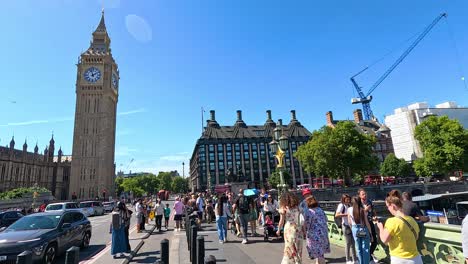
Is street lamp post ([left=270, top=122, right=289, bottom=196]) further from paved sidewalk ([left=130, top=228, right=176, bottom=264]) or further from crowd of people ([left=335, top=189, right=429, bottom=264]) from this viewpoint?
crowd of people ([left=335, top=189, right=429, bottom=264])

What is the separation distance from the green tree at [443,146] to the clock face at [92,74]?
79094 millimetres

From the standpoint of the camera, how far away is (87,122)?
78812mm

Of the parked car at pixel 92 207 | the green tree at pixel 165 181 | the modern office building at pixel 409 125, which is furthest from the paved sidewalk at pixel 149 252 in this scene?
the green tree at pixel 165 181

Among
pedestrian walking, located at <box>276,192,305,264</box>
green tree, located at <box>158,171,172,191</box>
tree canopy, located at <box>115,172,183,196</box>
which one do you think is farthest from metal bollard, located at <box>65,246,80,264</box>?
green tree, located at <box>158,171,172,191</box>

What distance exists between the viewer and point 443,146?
41094 mm

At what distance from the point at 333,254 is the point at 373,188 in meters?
43.2

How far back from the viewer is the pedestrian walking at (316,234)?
604 centimetres

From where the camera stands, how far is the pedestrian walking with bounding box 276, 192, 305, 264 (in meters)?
5.61

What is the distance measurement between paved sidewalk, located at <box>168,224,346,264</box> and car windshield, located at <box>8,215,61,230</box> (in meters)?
4.21

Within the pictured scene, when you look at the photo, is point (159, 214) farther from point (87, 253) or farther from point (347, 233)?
point (347, 233)

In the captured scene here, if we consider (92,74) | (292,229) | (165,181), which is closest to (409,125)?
(292,229)

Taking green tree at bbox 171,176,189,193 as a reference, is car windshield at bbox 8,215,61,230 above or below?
below

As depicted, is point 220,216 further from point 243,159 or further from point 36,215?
point 243,159

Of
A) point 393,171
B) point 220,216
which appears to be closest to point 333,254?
point 220,216
